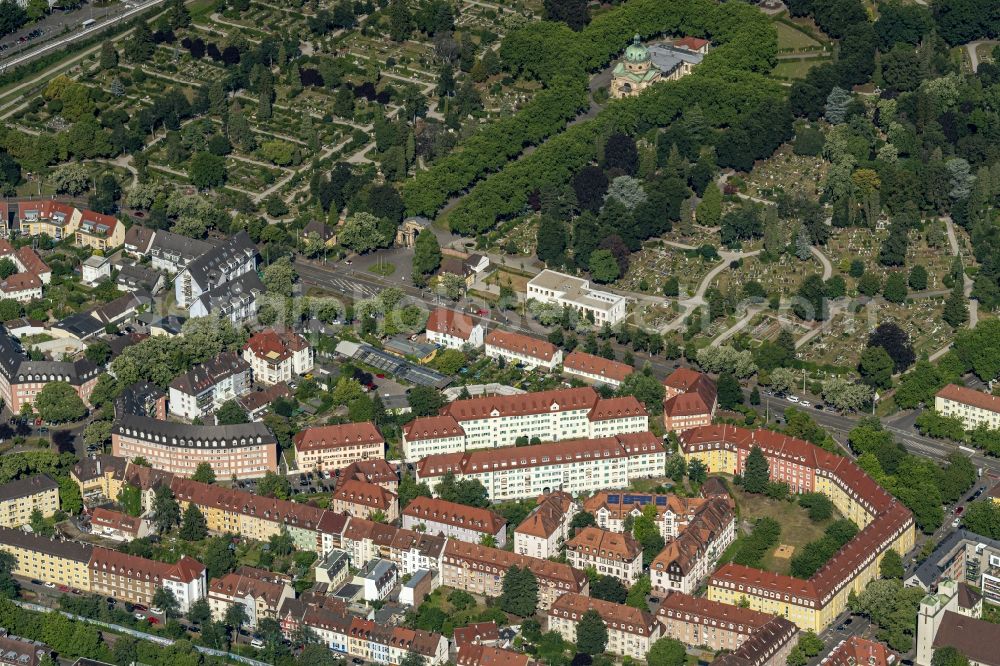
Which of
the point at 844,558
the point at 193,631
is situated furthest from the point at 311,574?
the point at 844,558

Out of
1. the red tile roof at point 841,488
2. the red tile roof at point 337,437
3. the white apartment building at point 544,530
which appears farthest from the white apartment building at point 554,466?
the white apartment building at point 544,530

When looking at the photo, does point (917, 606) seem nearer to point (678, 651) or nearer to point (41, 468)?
point (678, 651)

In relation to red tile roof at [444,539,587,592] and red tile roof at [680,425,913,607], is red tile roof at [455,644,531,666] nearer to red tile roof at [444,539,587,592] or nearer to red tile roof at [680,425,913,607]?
red tile roof at [444,539,587,592]

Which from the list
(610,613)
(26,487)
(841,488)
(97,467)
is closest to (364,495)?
(97,467)

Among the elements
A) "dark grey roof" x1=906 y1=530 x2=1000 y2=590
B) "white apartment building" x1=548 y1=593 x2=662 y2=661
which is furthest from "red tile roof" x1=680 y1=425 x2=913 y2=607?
"white apartment building" x1=548 y1=593 x2=662 y2=661

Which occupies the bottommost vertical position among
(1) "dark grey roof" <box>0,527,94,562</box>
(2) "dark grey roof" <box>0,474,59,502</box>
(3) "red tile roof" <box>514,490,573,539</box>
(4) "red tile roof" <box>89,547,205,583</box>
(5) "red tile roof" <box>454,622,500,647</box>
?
(2) "dark grey roof" <box>0,474,59,502</box>

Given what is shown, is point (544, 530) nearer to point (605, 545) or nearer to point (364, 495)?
point (605, 545)

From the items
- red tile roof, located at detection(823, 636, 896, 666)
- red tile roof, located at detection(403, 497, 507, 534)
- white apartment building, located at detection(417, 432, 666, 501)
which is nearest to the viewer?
red tile roof, located at detection(823, 636, 896, 666)
